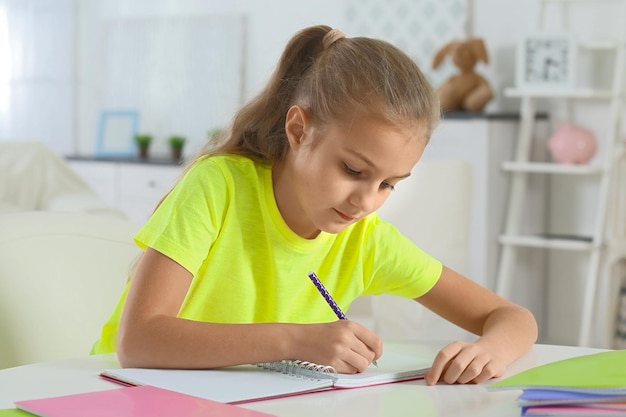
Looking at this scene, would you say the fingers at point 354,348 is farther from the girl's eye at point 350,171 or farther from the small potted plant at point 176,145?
the small potted plant at point 176,145

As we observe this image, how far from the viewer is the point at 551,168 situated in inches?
160

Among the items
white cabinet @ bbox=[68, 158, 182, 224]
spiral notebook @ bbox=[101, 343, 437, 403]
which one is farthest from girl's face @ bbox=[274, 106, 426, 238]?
white cabinet @ bbox=[68, 158, 182, 224]

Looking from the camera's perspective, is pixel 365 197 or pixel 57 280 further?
pixel 57 280

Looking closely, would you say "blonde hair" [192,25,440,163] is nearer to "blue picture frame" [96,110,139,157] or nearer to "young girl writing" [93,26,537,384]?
"young girl writing" [93,26,537,384]

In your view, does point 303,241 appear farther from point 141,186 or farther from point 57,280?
point 141,186

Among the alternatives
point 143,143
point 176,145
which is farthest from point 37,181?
point 143,143

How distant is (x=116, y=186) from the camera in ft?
17.0

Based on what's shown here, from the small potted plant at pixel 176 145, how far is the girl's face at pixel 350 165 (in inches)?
154

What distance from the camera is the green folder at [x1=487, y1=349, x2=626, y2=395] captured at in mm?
891

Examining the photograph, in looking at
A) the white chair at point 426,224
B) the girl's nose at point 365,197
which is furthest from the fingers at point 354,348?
the white chair at point 426,224

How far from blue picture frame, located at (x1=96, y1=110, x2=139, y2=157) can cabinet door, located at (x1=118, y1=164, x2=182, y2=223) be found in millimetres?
523

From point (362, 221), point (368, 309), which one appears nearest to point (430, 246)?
point (368, 309)

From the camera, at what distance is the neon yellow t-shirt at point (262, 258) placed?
1.38 metres

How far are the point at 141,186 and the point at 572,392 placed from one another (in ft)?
14.2
